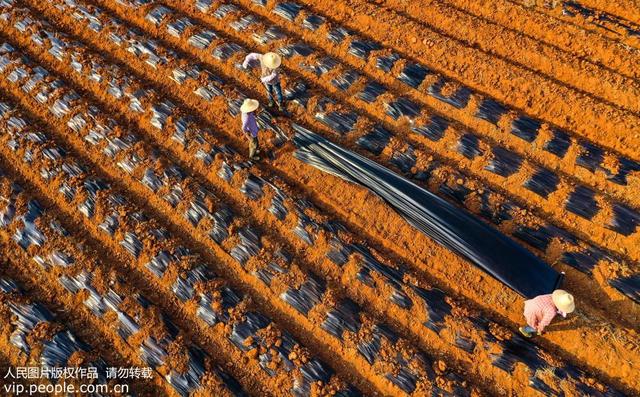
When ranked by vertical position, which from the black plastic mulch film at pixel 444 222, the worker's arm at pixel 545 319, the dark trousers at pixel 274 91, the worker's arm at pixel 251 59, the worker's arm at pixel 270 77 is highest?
the worker's arm at pixel 251 59

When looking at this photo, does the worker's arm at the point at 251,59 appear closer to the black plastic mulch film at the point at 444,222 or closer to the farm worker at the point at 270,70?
the farm worker at the point at 270,70

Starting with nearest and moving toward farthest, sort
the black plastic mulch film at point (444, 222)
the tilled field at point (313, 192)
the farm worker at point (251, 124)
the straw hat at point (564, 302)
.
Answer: the straw hat at point (564, 302) → the tilled field at point (313, 192) → the black plastic mulch film at point (444, 222) → the farm worker at point (251, 124)

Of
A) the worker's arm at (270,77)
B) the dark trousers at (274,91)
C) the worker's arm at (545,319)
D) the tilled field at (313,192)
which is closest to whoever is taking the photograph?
the worker's arm at (545,319)

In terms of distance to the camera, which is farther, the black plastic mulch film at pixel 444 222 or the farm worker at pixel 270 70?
the farm worker at pixel 270 70

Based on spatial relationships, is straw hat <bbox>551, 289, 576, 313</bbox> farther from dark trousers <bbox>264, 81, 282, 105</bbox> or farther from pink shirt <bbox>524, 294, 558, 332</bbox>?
dark trousers <bbox>264, 81, 282, 105</bbox>

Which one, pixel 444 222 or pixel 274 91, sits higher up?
pixel 274 91

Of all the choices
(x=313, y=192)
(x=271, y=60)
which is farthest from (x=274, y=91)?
(x=313, y=192)

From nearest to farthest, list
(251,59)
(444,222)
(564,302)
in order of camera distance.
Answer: (564,302), (444,222), (251,59)

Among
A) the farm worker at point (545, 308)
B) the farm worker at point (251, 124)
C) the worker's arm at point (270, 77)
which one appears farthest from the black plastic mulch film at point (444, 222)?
the worker's arm at point (270, 77)

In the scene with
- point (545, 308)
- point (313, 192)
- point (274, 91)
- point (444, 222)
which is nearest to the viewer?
point (545, 308)

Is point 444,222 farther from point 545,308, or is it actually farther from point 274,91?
point 274,91
